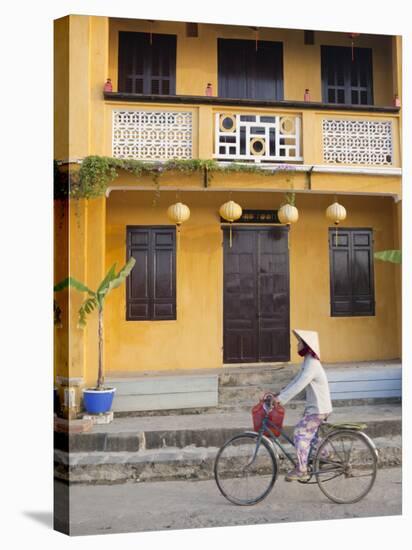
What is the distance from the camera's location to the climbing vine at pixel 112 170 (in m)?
5.66

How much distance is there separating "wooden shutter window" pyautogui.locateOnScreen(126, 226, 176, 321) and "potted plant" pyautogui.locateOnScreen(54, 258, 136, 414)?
0.98 feet

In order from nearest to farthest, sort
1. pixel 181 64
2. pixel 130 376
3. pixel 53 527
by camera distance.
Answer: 1. pixel 53 527
2. pixel 130 376
3. pixel 181 64

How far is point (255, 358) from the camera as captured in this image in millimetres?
6469

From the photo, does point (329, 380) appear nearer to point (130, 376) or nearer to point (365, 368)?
point (365, 368)

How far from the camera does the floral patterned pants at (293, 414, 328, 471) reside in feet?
18.7

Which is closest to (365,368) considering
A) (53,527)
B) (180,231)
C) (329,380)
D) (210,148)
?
(329,380)

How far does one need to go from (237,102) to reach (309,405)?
11.1ft

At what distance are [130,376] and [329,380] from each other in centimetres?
216

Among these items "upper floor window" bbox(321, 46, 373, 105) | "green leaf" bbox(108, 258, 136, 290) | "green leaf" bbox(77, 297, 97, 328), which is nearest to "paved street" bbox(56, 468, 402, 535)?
"green leaf" bbox(77, 297, 97, 328)

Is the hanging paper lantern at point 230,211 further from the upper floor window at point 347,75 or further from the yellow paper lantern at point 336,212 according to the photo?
the upper floor window at point 347,75

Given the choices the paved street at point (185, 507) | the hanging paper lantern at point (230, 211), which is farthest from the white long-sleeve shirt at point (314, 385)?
the hanging paper lantern at point (230, 211)

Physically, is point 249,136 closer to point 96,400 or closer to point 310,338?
point 310,338

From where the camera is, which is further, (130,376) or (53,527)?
(130,376)

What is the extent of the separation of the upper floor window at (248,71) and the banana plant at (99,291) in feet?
8.79
